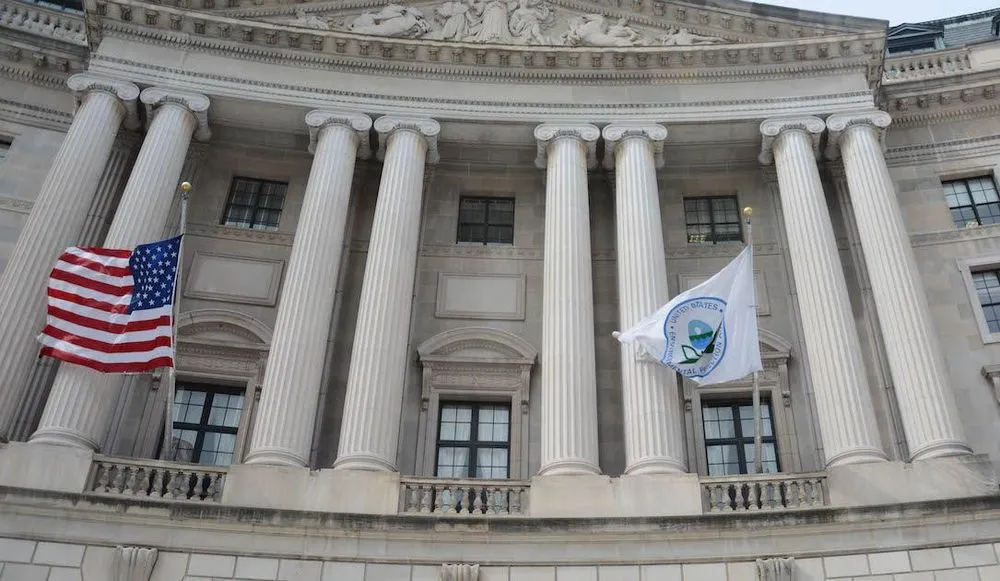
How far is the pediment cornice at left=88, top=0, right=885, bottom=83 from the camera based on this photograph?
27219 mm

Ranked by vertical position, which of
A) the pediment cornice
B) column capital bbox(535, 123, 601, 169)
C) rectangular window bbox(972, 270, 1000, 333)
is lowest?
rectangular window bbox(972, 270, 1000, 333)

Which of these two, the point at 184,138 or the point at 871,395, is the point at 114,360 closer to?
the point at 184,138

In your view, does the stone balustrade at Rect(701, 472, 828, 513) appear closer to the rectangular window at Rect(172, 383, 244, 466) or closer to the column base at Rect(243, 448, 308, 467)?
the column base at Rect(243, 448, 308, 467)

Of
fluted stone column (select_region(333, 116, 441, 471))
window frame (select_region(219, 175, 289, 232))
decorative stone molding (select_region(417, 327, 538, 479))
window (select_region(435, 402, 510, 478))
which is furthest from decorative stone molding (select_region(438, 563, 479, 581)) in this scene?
window frame (select_region(219, 175, 289, 232))

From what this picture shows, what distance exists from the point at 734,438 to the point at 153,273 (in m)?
14.1

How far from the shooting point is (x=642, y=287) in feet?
76.4

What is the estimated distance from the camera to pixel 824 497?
20.2 meters

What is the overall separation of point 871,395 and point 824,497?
4416 millimetres

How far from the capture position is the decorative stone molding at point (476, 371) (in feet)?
78.8

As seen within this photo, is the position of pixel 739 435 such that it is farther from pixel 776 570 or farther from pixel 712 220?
pixel 712 220

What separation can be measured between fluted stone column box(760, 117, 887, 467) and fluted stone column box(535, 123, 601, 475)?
498 cm

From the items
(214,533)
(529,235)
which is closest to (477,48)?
(529,235)

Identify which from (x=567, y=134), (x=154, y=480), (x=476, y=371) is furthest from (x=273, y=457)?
(x=567, y=134)

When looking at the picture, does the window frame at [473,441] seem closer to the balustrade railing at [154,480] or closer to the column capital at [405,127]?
the balustrade railing at [154,480]
